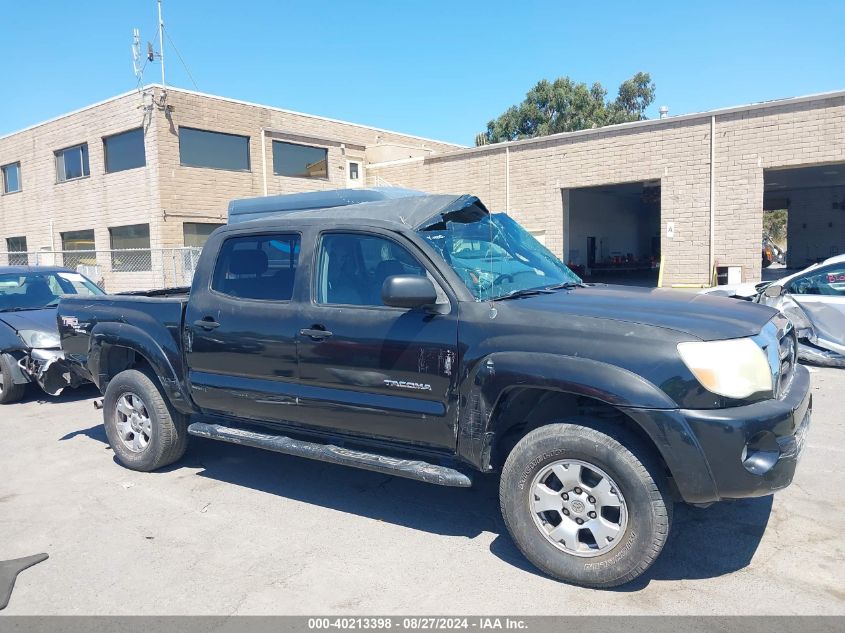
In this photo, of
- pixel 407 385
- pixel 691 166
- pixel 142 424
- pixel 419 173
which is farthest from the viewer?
pixel 419 173

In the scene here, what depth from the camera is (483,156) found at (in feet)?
70.3

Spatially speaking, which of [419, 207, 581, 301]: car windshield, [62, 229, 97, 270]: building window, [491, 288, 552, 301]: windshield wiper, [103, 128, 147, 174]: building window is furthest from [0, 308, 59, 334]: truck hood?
[62, 229, 97, 270]: building window

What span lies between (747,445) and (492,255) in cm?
195

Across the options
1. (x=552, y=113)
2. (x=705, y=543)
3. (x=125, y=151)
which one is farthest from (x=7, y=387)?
(x=552, y=113)

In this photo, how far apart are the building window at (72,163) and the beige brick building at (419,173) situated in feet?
0.21

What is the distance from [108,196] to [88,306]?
18.7 metres

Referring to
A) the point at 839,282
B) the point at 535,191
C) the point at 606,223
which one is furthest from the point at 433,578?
the point at 606,223

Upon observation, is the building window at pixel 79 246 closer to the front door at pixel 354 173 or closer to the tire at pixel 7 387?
the front door at pixel 354 173

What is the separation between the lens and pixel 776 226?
222 feet

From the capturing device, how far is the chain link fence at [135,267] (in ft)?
62.1

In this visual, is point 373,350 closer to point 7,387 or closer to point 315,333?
point 315,333

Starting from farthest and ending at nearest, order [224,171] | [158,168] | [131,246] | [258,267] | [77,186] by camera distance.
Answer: [77,186] → [131,246] → [224,171] → [158,168] → [258,267]

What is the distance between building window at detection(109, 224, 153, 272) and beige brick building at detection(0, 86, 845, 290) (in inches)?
2.9

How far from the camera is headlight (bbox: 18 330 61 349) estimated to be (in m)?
7.73
